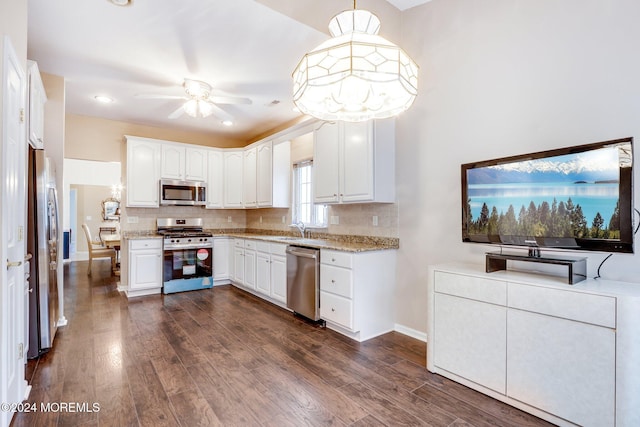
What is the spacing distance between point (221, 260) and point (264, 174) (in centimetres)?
163

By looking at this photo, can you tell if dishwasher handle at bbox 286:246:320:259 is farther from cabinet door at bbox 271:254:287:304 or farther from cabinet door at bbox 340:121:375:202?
cabinet door at bbox 340:121:375:202

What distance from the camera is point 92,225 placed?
885 cm

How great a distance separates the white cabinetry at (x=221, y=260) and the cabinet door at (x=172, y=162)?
126 cm

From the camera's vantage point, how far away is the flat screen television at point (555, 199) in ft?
5.88

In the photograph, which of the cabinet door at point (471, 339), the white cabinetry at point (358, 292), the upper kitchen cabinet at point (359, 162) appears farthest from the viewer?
the upper kitchen cabinet at point (359, 162)

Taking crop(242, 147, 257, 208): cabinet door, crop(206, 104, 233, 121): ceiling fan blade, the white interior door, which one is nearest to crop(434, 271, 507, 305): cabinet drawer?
the white interior door

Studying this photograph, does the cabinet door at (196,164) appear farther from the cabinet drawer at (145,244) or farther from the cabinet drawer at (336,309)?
the cabinet drawer at (336,309)

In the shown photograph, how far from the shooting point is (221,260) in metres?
5.39

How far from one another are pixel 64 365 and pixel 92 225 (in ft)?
25.2

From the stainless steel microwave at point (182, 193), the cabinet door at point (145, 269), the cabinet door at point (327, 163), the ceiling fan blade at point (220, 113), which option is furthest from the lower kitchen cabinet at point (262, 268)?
the ceiling fan blade at point (220, 113)

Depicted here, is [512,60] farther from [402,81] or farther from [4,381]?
[4,381]

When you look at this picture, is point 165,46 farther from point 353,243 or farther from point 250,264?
point 250,264

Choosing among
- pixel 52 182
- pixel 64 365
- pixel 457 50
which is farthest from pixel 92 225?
pixel 457 50

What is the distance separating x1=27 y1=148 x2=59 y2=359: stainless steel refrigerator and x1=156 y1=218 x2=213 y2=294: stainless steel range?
1866 mm
